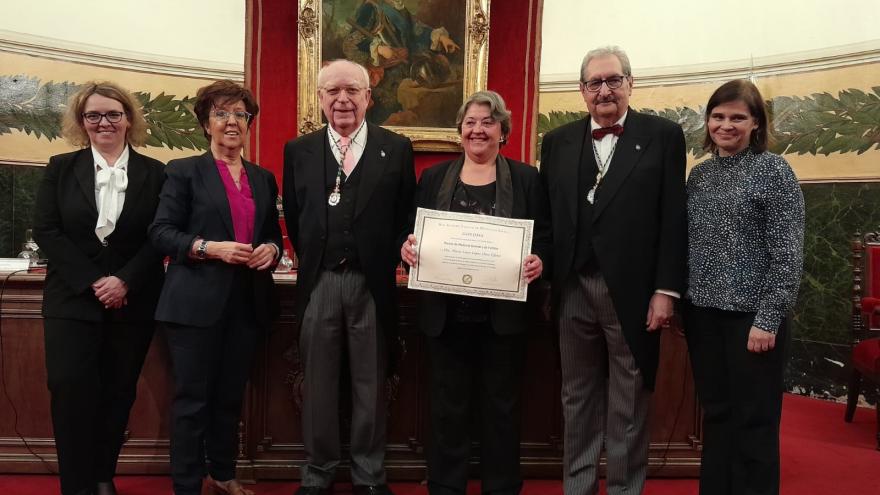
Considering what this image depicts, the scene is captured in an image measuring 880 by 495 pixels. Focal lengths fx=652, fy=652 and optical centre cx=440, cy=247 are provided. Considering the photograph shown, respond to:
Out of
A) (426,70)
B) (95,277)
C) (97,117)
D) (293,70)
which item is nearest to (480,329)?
(95,277)

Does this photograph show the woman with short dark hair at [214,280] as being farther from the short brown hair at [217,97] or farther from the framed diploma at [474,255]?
the framed diploma at [474,255]

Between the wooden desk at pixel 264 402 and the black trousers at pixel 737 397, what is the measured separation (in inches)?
31.1

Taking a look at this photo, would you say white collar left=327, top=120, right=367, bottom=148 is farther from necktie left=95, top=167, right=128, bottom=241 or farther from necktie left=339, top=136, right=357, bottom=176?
necktie left=95, top=167, right=128, bottom=241

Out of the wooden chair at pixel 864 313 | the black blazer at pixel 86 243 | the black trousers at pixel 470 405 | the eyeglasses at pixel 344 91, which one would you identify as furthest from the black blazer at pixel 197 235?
the wooden chair at pixel 864 313

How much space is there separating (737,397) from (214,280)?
1881 mm

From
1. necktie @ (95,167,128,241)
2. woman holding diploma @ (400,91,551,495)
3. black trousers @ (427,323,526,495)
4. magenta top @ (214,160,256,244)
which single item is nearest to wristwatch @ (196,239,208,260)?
magenta top @ (214,160,256,244)

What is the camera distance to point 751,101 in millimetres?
2168

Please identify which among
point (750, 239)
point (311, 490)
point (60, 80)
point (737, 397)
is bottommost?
point (311, 490)

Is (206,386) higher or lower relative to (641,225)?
lower

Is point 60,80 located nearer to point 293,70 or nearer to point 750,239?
point 293,70

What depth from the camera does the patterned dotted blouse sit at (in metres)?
2.08

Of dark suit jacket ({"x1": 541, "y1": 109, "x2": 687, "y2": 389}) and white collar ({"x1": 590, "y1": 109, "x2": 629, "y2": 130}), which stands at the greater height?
white collar ({"x1": 590, "y1": 109, "x2": 629, "y2": 130})

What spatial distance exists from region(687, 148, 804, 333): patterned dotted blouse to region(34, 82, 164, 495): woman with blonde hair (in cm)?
202

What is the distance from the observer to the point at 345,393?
2.86m
